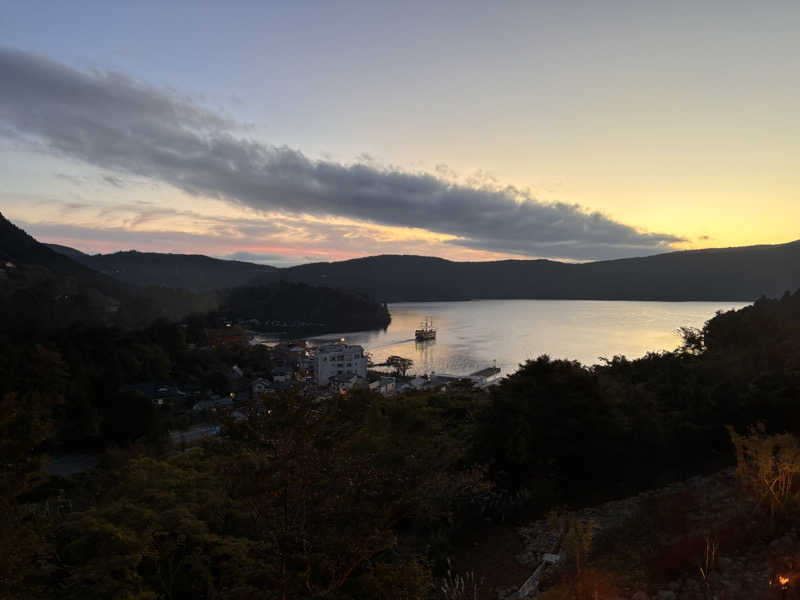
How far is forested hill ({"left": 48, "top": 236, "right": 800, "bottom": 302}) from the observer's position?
78.5 meters

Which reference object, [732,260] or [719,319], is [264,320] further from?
[732,260]

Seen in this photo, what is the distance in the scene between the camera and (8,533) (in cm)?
266

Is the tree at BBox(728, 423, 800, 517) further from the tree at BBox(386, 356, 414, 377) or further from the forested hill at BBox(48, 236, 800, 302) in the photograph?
the forested hill at BBox(48, 236, 800, 302)

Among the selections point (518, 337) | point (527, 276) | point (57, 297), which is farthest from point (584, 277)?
point (57, 297)

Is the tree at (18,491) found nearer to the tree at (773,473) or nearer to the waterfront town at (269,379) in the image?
the tree at (773,473)

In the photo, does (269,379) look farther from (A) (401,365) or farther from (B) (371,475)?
(B) (371,475)

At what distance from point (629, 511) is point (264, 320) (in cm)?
6843

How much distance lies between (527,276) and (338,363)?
85702 millimetres

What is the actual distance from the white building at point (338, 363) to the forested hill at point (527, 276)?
5655cm

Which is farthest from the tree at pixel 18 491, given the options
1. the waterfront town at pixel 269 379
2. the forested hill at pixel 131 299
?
the forested hill at pixel 131 299

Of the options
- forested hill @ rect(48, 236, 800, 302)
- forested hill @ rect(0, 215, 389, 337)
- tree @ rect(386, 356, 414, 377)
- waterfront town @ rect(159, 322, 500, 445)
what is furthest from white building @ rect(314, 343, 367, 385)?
forested hill @ rect(48, 236, 800, 302)

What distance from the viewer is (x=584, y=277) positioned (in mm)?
104000

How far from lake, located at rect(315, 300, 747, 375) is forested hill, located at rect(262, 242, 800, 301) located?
7400 mm

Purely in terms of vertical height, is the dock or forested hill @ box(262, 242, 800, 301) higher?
forested hill @ box(262, 242, 800, 301)
